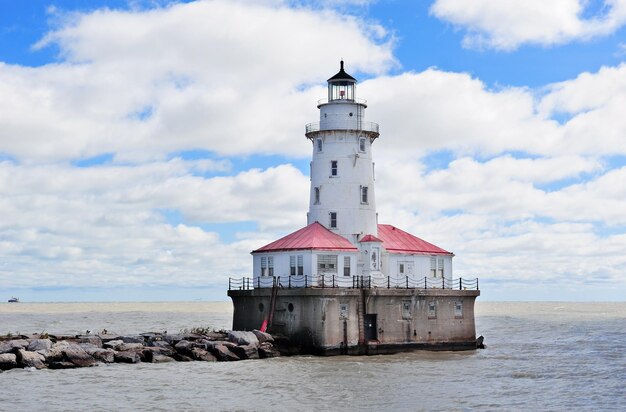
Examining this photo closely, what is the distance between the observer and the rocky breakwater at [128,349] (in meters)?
38.7

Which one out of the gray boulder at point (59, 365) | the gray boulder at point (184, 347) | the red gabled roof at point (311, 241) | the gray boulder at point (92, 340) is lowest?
the gray boulder at point (59, 365)

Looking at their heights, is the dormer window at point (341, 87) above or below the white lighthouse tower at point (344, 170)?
above

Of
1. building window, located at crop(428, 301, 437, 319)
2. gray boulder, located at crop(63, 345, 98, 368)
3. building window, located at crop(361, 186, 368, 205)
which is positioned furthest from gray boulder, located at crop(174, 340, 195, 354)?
building window, located at crop(361, 186, 368, 205)

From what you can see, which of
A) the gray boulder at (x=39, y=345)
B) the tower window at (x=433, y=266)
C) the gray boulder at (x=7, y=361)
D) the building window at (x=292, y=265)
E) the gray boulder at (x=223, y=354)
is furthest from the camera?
the tower window at (x=433, y=266)

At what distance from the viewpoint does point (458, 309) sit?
48219 mm

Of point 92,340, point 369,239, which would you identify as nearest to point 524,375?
point 369,239

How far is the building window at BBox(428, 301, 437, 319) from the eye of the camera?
154ft

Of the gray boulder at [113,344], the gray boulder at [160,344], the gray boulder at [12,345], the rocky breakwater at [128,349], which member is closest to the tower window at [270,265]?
the rocky breakwater at [128,349]

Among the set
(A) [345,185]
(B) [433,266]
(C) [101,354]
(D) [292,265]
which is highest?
(A) [345,185]

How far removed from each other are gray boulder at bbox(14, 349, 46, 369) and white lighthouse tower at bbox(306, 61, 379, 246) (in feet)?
58.8

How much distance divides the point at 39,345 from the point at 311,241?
14.6 meters

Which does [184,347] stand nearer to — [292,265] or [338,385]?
[292,265]

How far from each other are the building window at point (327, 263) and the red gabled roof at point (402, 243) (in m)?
4.54

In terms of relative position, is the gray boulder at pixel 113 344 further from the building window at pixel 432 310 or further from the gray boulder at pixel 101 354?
the building window at pixel 432 310
